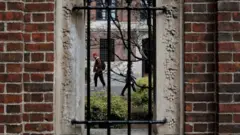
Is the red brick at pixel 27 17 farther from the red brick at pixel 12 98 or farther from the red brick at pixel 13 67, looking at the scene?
the red brick at pixel 12 98

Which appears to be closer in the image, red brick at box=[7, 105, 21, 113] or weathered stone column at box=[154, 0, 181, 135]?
red brick at box=[7, 105, 21, 113]

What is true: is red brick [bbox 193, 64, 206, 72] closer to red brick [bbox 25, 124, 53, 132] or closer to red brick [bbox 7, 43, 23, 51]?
red brick [bbox 25, 124, 53, 132]

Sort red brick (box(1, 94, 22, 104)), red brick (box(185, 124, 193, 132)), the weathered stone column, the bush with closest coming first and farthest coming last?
red brick (box(1, 94, 22, 104)) → red brick (box(185, 124, 193, 132)) → the weathered stone column → the bush

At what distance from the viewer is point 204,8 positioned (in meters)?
3.03

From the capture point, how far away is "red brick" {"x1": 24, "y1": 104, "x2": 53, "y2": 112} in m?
2.97

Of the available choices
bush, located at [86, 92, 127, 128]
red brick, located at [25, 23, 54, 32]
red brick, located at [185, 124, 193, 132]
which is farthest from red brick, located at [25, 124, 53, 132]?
bush, located at [86, 92, 127, 128]

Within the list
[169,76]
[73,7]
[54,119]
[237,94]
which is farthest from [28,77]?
[237,94]


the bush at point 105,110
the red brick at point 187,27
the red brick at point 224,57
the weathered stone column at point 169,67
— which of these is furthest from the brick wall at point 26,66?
the bush at point 105,110

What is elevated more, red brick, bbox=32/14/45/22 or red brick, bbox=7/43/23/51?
red brick, bbox=32/14/45/22

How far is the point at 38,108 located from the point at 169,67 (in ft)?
3.61

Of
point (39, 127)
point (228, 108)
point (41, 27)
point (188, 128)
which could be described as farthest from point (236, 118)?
point (41, 27)

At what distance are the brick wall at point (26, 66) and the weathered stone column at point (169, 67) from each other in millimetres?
885

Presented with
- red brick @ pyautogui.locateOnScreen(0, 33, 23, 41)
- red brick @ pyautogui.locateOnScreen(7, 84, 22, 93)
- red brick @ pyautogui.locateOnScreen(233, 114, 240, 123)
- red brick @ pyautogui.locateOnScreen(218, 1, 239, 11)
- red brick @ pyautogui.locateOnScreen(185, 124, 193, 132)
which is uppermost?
red brick @ pyautogui.locateOnScreen(218, 1, 239, 11)

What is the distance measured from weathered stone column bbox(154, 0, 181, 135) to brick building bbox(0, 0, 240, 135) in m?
0.08
